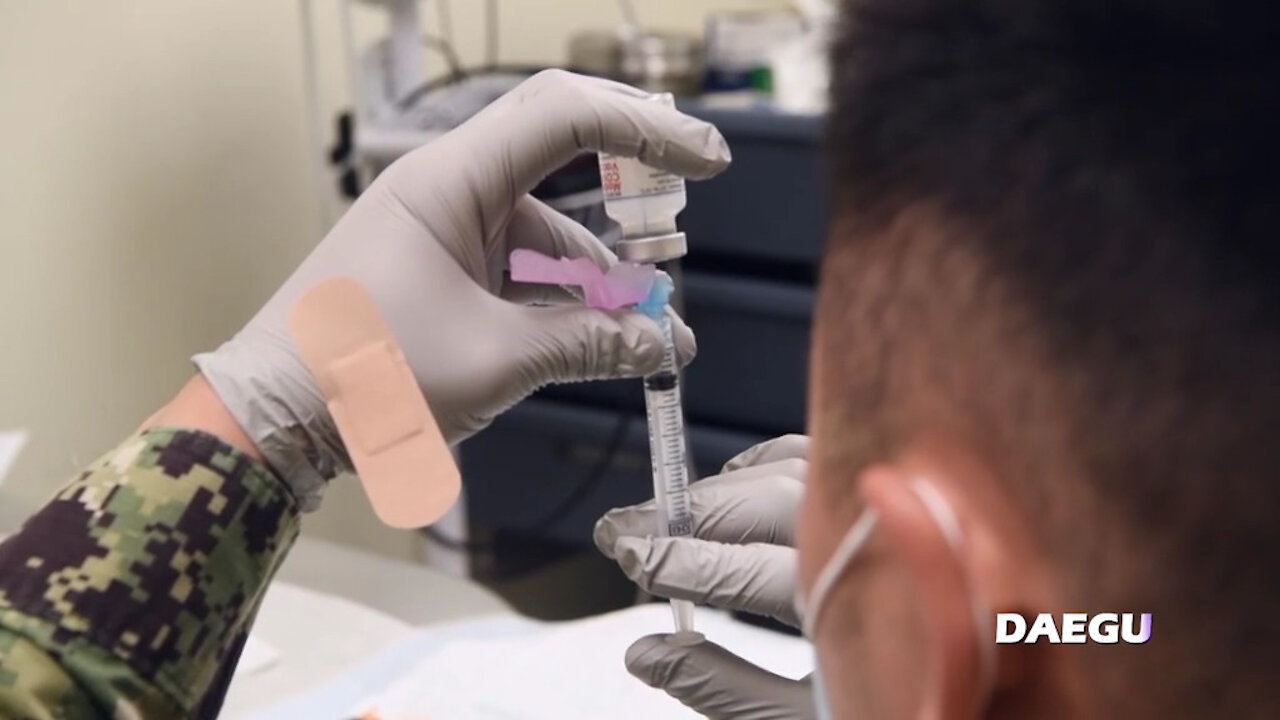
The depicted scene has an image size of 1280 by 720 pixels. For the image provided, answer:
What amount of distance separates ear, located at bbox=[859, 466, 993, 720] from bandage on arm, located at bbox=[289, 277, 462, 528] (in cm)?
32

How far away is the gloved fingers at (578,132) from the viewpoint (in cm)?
67

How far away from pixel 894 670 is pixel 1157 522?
0.11m

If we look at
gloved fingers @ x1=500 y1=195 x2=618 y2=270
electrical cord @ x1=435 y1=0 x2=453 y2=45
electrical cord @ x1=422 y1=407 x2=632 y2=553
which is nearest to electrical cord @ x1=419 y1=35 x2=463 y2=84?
electrical cord @ x1=435 y1=0 x2=453 y2=45

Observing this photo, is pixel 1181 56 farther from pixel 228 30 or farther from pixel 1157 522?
pixel 228 30

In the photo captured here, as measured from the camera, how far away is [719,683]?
69 cm

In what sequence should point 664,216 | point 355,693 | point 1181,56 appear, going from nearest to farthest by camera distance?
point 1181,56, point 664,216, point 355,693

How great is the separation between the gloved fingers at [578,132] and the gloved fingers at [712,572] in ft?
0.67

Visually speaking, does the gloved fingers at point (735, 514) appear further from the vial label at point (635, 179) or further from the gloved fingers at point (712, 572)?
the vial label at point (635, 179)

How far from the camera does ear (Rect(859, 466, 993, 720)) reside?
0.39 metres

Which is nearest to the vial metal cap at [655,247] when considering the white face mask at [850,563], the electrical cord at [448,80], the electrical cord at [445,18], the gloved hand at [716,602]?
the gloved hand at [716,602]

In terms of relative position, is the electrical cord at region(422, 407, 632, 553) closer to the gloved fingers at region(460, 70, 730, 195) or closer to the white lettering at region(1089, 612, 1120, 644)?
the gloved fingers at region(460, 70, 730, 195)

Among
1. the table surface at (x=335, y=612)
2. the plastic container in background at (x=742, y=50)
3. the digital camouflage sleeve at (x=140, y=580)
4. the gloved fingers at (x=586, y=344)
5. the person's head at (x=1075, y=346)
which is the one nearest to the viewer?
the person's head at (x=1075, y=346)

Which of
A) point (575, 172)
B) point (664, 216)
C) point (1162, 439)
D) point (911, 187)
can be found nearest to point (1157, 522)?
point (1162, 439)

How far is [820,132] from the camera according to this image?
1.59 ft
